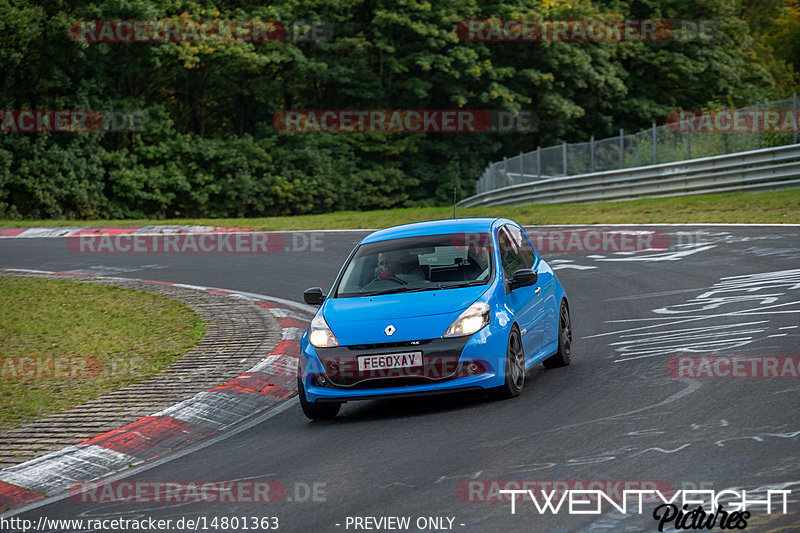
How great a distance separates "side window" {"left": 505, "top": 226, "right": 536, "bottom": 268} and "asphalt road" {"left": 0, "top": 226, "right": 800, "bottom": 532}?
108cm

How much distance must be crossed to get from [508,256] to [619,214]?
763 inches

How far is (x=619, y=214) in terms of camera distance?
2859cm

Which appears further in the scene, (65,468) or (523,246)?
(523,246)

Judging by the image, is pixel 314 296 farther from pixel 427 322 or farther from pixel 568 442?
pixel 568 442

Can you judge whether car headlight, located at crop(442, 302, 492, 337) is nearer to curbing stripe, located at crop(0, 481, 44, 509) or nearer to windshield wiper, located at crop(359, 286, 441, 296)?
windshield wiper, located at crop(359, 286, 441, 296)

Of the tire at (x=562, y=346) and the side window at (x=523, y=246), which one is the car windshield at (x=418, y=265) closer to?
the side window at (x=523, y=246)

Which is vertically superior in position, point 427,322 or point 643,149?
point 643,149

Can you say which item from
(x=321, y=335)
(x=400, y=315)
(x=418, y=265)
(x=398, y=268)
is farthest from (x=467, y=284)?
(x=321, y=335)

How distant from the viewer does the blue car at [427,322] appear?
8.39 metres

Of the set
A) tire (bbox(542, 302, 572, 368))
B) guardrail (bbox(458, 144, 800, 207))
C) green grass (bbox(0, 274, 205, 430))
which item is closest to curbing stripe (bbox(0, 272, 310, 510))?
green grass (bbox(0, 274, 205, 430))

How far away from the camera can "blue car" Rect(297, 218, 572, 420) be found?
839 centimetres

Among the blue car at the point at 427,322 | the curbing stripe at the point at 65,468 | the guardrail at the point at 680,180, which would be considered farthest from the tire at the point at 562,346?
the guardrail at the point at 680,180

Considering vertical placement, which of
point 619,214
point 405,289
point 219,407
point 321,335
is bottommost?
point 619,214

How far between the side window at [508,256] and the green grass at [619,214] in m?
14.0
